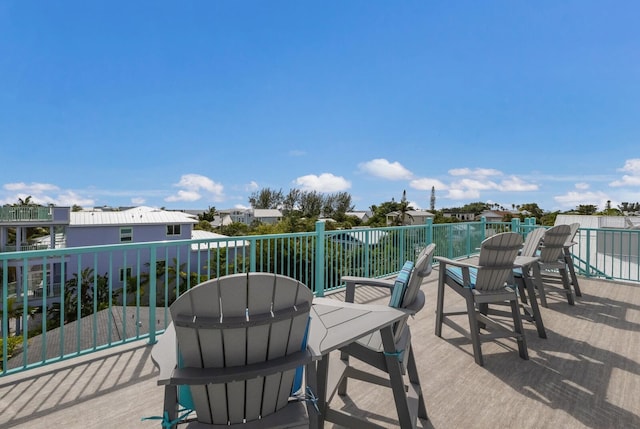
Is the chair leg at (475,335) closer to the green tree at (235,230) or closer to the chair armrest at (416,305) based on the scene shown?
the chair armrest at (416,305)

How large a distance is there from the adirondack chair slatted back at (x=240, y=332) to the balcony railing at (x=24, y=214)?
25887 millimetres

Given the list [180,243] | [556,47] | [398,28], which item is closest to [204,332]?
[180,243]

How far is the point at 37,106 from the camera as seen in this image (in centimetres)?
2797

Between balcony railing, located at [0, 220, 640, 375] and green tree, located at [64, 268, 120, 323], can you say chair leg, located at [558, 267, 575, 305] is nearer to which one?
balcony railing, located at [0, 220, 640, 375]

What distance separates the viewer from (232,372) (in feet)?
3.52

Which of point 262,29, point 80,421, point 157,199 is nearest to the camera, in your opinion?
point 80,421

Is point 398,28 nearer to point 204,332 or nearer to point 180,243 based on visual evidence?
point 180,243

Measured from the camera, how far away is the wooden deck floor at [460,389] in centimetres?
201

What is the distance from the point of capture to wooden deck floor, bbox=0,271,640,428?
2.01 meters

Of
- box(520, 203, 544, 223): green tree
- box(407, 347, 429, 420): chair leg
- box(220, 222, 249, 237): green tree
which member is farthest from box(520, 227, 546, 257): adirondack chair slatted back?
box(520, 203, 544, 223): green tree

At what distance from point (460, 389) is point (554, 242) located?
3.13m

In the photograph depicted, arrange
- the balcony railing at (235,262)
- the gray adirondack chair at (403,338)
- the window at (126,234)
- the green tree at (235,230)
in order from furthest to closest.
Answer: the green tree at (235,230)
the window at (126,234)
the balcony railing at (235,262)
the gray adirondack chair at (403,338)

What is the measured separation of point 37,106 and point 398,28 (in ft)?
106

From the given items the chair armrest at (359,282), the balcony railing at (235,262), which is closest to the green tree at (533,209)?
the balcony railing at (235,262)
